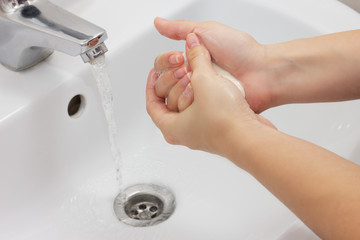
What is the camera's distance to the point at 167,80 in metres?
0.54

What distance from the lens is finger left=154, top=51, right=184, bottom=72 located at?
525 mm

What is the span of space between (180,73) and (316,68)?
135 millimetres

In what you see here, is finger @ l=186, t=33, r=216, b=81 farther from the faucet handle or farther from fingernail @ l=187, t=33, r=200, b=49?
the faucet handle

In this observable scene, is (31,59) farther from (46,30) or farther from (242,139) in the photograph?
(242,139)

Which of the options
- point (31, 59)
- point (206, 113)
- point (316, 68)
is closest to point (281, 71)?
point (316, 68)

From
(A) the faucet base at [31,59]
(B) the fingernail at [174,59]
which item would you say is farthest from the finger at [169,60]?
(A) the faucet base at [31,59]

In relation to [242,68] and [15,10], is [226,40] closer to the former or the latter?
[242,68]

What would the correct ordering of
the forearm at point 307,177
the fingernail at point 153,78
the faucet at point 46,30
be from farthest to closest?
the fingernail at point 153,78
the faucet at point 46,30
the forearm at point 307,177

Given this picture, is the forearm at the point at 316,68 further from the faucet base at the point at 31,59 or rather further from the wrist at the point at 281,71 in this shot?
the faucet base at the point at 31,59

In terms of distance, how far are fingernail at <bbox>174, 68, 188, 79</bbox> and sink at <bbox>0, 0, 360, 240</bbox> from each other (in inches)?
3.3

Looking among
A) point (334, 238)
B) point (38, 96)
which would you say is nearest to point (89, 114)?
point (38, 96)

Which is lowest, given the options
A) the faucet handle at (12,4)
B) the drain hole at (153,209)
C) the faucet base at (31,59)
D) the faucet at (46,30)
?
the drain hole at (153,209)

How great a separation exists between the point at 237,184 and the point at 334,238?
249mm

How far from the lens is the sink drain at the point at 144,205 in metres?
0.57
